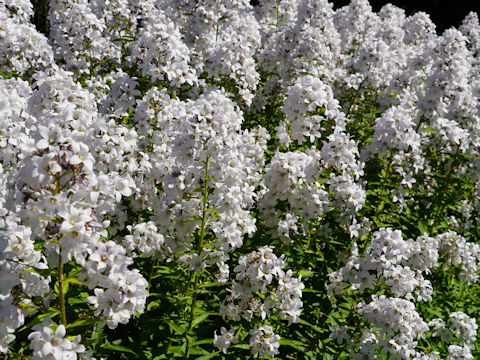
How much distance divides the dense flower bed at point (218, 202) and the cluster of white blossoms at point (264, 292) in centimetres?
1

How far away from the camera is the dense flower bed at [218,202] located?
2809 mm

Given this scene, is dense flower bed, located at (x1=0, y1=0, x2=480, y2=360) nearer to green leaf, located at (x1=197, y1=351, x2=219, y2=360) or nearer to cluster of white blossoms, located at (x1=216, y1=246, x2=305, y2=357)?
cluster of white blossoms, located at (x1=216, y1=246, x2=305, y2=357)

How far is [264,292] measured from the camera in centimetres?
410

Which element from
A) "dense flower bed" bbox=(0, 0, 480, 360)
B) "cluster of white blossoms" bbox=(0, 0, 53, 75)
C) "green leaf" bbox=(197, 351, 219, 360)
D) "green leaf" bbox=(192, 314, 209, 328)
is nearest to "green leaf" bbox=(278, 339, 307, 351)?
"dense flower bed" bbox=(0, 0, 480, 360)

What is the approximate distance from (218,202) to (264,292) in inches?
35.4

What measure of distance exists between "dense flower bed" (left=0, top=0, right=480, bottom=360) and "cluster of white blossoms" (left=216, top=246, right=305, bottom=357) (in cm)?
1

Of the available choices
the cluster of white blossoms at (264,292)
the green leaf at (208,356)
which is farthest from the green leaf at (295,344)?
the green leaf at (208,356)

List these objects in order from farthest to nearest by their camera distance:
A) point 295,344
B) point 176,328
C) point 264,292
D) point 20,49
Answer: point 20,49
point 295,344
point 176,328
point 264,292

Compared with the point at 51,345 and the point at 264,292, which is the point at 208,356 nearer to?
the point at 264,292

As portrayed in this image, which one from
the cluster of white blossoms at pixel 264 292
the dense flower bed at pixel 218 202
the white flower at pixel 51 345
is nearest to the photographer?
the white flower at pixel 51 345

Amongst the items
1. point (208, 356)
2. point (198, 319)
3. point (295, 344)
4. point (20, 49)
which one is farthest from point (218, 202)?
point (20, 49)

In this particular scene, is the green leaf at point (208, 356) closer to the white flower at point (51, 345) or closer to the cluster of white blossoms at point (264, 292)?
the cluster of white blossoms at point (264, 292)

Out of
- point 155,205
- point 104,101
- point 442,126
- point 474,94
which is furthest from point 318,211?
point 474,94

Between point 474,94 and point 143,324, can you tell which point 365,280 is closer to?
point 143,324
